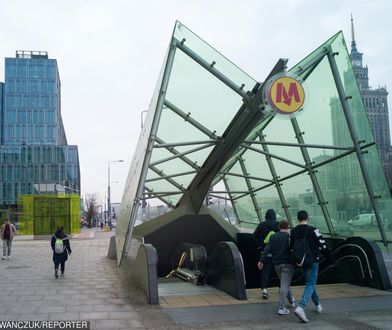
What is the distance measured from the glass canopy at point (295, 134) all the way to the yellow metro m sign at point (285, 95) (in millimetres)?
119

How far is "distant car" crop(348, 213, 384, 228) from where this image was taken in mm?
11914

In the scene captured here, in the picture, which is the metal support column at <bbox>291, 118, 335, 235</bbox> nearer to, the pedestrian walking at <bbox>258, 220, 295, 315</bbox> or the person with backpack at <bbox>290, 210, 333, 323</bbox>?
the pedestrian walking at <bbox>258, 220, 295, 315</bbox>

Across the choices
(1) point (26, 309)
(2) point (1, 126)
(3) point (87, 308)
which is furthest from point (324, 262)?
(2) point (1, 126)

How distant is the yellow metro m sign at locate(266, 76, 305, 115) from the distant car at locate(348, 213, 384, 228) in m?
3.72

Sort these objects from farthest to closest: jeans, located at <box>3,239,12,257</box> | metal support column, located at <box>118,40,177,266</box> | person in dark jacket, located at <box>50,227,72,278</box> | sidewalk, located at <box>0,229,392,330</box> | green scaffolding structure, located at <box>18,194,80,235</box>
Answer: green scaffolding structure, located at <box>18,194,80,235</box> → jeans, located at <box>3,239,12,257</box> → person in dark jacket, located at <box>50,227,72,278</box> → metal support column, located at <box>118,40,177,266</box> → sidewalk, located at <box>0,229,392,330</box>

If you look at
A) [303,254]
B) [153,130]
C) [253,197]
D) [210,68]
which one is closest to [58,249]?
[153,130]

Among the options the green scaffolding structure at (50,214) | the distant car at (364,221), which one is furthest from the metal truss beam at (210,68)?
the green scaffolding structure at (50,214)

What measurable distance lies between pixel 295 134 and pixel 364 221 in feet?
10.6

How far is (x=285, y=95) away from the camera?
10.3m

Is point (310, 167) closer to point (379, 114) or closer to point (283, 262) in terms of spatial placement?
point (283, 262)

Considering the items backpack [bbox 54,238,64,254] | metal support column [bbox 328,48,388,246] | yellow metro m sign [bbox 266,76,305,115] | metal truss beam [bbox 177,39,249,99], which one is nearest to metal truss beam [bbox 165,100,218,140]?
metal truss beam [bbox 177,39,249,99]

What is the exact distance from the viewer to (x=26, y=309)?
8172 millimetres

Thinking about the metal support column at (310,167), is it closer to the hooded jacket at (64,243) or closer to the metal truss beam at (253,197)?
the metal truss beam at (253,197)

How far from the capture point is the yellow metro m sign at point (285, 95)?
33.5 feet
